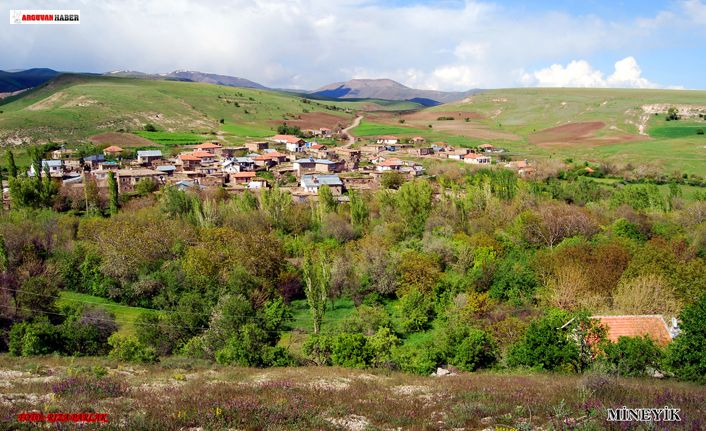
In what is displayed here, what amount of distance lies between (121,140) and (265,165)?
25.9 meters

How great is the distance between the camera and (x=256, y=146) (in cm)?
8412

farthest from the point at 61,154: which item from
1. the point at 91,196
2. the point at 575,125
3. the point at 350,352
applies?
the point at 575,125

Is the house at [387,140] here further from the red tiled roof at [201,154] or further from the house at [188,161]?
the house at [188,161]

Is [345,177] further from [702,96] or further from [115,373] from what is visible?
[702,96]

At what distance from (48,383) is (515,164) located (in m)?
66.9

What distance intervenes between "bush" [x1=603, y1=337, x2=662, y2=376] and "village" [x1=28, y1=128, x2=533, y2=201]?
38547mm

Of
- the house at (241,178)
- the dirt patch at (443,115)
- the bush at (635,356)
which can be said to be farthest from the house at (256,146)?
the bush at (635,356)

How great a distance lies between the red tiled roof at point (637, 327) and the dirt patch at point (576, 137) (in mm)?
78785

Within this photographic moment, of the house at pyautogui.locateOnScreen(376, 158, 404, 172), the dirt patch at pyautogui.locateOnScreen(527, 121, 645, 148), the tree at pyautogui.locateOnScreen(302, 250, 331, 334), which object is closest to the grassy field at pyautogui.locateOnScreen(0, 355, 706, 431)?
the tree at pyautogui.locateOnScreen(302, 250, 331, 334)

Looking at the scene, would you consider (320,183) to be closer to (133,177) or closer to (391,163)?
(391,163)

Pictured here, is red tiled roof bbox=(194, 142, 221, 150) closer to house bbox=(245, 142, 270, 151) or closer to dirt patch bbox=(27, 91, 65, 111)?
house bbox=(245, 142, 270, 151)

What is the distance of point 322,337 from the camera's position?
19453mm

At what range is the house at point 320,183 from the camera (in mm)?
56375

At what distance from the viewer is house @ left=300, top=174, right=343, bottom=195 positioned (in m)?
56.4
